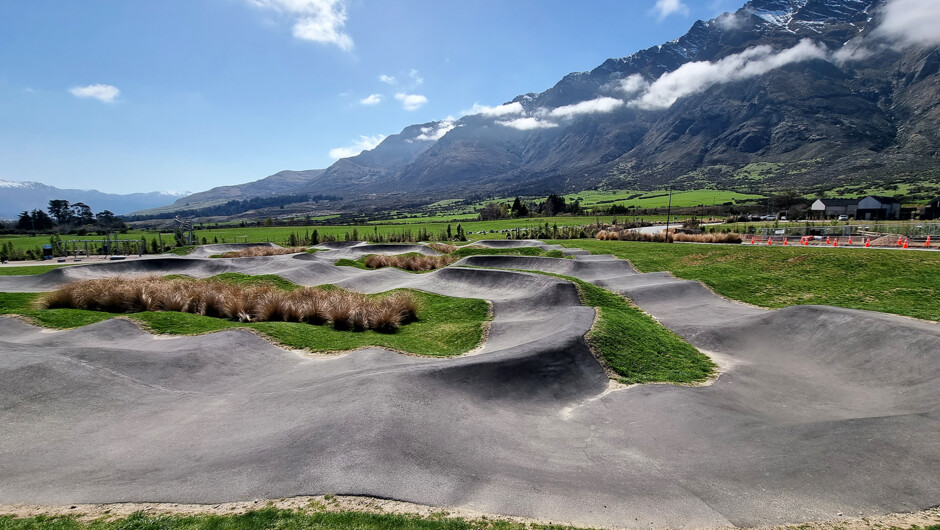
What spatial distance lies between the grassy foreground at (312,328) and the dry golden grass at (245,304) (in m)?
0.58

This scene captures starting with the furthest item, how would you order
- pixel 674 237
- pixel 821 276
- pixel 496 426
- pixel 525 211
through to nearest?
pixel 525 211 < pixel 674 237 < pixel 821 276 < pixel 496 426

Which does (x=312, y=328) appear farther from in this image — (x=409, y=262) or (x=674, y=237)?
(x=674, y=237)

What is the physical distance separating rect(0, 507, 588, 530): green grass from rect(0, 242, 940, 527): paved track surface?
43 cm

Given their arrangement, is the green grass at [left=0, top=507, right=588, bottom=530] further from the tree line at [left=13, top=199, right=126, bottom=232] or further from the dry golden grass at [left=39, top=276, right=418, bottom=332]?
the tree line at [left=13, top=199, right=126, bottom=232]

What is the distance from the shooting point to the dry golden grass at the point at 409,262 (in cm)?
3180

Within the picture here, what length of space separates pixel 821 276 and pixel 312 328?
991 inches

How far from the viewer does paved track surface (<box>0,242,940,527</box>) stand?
571 centimetres

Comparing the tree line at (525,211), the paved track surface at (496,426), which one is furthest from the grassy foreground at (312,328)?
the tree line at (525,211)

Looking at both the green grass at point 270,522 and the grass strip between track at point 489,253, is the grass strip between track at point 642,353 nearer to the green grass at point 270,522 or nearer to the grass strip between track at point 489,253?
the green grass at point 270,522

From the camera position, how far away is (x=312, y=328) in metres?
15.2

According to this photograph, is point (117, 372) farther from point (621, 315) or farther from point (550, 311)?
point (621, 315)

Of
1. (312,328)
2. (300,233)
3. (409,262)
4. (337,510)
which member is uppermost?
(300,233)

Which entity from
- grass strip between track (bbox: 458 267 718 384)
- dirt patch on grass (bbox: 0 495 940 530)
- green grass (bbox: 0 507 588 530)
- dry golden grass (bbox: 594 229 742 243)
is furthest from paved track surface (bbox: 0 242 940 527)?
dry golden grass (bbox: 594 229 742 243)

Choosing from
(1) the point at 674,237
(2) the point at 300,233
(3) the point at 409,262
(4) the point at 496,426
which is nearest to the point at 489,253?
(3) the point at 409,262
